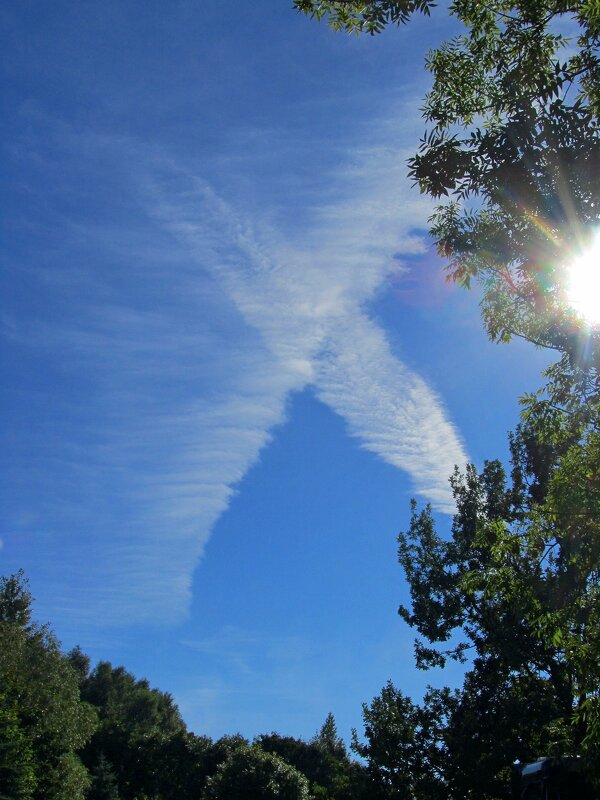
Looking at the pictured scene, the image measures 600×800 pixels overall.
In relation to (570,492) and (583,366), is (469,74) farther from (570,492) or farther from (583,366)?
(570,492)

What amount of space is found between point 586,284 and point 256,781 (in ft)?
147

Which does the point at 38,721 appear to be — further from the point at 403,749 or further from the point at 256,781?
the point at 403,749

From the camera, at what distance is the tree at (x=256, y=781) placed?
144 feet

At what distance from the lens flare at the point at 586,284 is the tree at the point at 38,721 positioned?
44005 millimetres

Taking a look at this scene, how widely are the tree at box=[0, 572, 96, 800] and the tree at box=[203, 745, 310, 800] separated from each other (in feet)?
36.2

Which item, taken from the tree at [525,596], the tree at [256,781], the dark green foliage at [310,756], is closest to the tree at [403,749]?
the tree at [525,596]

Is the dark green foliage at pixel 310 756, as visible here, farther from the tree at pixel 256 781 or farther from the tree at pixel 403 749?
the tree at pixel 403 749

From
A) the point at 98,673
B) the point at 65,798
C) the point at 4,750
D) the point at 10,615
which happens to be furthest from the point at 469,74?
the point at 98,673

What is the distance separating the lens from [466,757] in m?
24.7

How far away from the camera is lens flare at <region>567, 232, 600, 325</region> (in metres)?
10.8

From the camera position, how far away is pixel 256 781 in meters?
44.3

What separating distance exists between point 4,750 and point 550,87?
153ft

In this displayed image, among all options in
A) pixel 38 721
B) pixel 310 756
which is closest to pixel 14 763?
pixel 38 721

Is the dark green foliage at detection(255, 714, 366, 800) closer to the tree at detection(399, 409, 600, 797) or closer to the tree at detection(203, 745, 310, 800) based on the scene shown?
the tree at detection(203, 745, 310, 800)
